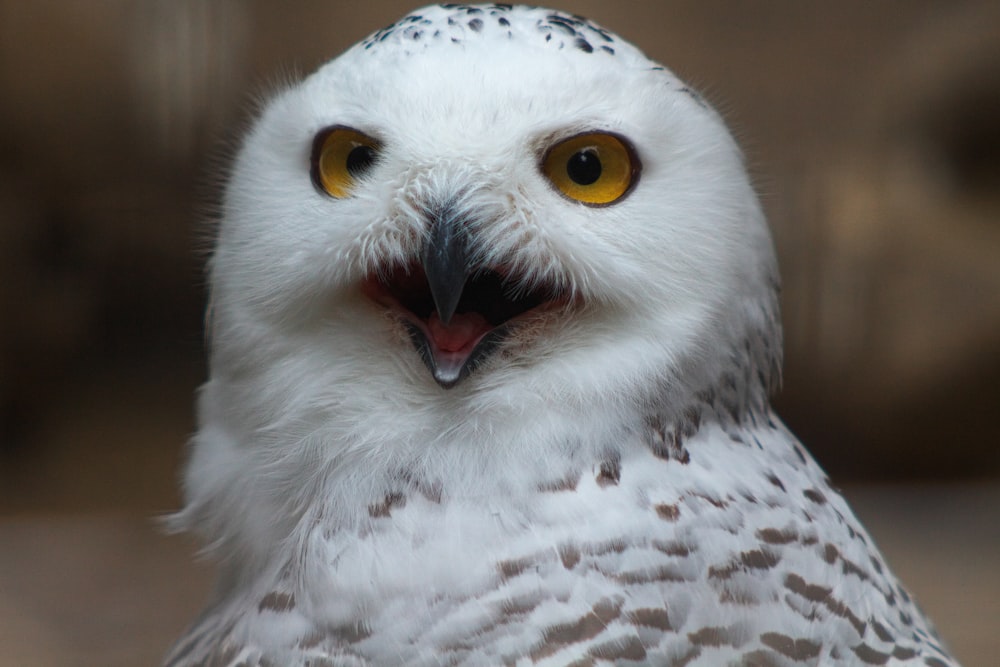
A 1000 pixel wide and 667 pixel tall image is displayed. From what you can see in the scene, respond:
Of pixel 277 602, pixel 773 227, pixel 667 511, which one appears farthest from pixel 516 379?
pixel 773 227

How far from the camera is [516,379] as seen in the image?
0.98m

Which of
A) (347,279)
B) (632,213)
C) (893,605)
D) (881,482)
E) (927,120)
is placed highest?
(927,120)

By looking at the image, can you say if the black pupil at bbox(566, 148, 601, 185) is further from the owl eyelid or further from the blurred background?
the blurred background

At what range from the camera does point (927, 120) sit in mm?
2404

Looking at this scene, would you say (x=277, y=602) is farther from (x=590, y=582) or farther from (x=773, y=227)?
(x=773, y=227)

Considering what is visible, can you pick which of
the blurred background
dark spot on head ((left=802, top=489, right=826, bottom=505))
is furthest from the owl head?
the blurred background

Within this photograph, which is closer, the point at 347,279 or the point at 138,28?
the point at 347,279

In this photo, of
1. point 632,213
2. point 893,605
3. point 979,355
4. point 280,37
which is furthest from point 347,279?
point 979,355

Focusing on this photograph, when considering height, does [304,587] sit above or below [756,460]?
below

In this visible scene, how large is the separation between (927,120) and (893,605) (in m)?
1.63

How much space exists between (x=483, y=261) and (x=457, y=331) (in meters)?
0.08

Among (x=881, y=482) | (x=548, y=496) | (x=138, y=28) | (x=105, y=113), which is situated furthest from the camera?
(x=881, y=482)

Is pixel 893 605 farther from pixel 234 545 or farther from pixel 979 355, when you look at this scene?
pixel 979 355

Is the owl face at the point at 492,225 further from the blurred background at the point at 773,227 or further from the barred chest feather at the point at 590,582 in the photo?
the blurred background at the point at 773,227
